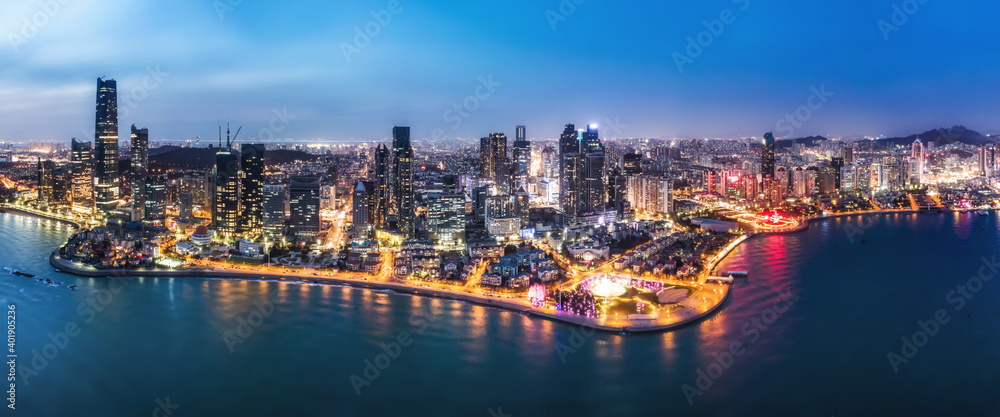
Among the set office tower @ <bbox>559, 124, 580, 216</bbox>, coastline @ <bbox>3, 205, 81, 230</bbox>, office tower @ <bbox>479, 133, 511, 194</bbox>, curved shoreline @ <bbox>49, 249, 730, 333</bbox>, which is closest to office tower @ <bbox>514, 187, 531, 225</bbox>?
office tower @ <bbox>559, 124, 580, 216</bbox>

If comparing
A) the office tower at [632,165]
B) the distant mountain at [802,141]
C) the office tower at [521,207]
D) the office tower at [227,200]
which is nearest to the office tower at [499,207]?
the office tower at [521,207]

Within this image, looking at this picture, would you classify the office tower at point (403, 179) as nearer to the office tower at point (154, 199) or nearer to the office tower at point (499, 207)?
the office tower at point (499, 207)

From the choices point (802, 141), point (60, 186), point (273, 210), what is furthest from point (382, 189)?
point (802, 141)

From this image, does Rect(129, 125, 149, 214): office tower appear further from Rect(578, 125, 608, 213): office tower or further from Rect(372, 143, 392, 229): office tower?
Rect(578, 125, 608, 213): office tower

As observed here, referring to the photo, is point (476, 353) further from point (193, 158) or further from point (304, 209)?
point (193, 158)

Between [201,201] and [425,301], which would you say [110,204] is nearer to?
[201,201]

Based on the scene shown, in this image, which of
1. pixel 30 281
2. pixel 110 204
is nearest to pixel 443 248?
pixel 30 281
